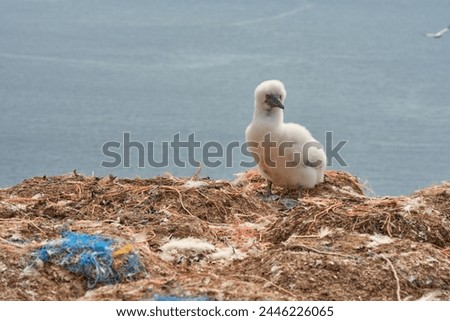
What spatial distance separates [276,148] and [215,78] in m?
98.5

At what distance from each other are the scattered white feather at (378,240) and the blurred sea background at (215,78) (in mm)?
49333

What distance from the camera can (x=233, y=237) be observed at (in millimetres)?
9734

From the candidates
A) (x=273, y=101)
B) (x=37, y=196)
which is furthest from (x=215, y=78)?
(x=37, y=196)

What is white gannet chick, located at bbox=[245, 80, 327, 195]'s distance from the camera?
12633mm

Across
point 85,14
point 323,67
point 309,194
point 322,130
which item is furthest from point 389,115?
point 309,194

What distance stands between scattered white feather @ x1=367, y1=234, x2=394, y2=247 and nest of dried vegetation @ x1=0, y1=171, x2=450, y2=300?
16 mm

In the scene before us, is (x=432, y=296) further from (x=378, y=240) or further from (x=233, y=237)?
(x=233, y=237)

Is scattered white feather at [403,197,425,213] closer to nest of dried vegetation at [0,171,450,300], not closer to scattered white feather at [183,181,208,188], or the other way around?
nest of dried vegetation at [0,171,450,300]

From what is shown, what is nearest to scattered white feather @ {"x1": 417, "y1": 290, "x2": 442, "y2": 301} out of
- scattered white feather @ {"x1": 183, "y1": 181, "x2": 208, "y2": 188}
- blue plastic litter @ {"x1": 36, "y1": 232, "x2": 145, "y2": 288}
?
blue plastic litter @ {"x1": 36, "y1": 232, "x2": 145, "y2": 288}

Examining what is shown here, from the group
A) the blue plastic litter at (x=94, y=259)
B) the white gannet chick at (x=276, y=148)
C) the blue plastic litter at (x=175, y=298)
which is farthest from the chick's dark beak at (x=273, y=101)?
the blue plastic litter at (x=175, y=298)

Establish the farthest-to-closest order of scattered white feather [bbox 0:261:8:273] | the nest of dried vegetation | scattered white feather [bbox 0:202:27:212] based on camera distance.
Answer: scattered white feather [bbox 0:202:27:212] → scattered white feather [bbox 0:261:8:273] → the nest of dried vegetation

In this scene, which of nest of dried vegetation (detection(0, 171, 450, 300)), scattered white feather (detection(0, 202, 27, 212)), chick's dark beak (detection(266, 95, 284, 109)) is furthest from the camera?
chick's dark beak (detection(266, 95, 284, 109))

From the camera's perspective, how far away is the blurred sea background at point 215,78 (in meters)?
75.0

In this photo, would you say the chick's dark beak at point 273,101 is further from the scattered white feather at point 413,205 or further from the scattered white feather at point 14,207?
the scattered white feather at point 14,207
